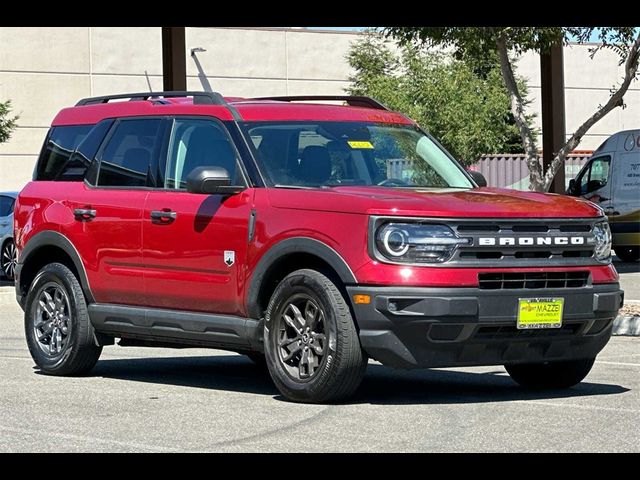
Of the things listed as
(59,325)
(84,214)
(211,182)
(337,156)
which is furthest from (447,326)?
(59,325)

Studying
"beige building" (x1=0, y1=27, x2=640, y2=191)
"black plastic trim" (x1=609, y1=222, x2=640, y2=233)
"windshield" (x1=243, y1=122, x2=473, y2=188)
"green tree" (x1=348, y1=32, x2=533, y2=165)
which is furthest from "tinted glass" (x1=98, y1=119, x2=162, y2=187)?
"green tree" (x1=348, y1=32, x2=533, y2=165)

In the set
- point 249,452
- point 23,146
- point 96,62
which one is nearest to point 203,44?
point 96,62

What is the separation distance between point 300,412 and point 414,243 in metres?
1.19

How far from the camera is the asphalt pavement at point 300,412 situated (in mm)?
7574

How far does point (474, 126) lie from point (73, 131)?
138 feet

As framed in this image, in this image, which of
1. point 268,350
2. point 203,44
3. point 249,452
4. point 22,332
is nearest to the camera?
point 249,452

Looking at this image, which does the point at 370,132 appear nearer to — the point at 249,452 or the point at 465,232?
the point at 465,232

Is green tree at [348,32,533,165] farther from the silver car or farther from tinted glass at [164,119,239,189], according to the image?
tinted glass at [164,119,239,189]

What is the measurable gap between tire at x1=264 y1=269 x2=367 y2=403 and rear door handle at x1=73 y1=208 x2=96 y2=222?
199cm

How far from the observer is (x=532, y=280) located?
9.02m

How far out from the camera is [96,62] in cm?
5225

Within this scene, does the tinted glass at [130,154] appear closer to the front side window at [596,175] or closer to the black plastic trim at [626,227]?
the black plastic trim at [626,227]

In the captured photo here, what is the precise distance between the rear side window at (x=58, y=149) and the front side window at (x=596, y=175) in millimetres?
18872

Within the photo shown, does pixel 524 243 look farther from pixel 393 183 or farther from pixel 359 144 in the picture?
pixel 359 144
